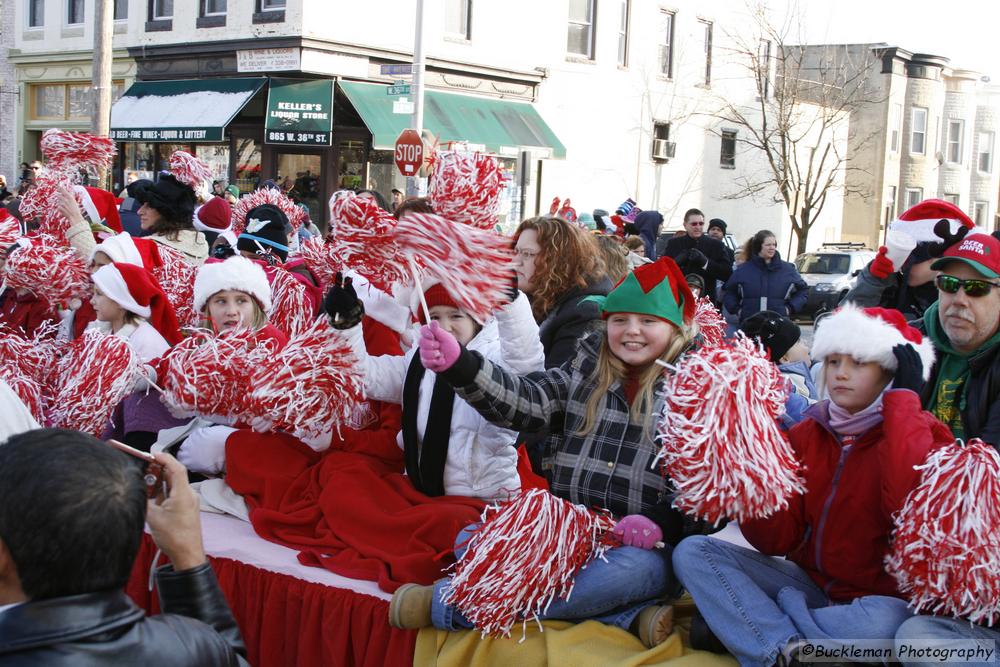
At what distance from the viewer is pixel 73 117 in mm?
20969

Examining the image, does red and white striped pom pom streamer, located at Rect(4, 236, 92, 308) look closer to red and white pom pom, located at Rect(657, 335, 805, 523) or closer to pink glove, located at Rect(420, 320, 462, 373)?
pink glove, located at Rect(420, 320, 462, 373)

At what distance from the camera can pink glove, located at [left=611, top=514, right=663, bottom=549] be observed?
3189 millimetres

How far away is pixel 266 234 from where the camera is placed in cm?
614

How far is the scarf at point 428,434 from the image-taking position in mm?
3855

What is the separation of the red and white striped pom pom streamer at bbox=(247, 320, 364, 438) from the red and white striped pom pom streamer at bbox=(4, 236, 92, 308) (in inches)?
75.6

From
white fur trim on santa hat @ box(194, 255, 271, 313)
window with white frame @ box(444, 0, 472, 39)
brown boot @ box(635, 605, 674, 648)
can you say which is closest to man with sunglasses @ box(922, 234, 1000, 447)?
brown boot @ box(635, 605, 674, 648)

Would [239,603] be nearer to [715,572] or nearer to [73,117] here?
[715,572]

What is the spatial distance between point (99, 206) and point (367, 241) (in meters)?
3.89

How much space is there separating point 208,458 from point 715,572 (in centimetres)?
247

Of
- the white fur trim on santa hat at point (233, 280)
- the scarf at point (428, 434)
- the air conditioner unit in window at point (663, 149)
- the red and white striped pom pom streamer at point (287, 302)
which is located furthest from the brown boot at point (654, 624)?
the air conditioner unit in window at point (663, 149)

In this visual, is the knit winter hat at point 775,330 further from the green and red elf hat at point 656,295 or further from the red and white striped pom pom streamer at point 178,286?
the red and white striped pom pom streamer at point 178,286

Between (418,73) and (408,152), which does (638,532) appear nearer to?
(408,152)

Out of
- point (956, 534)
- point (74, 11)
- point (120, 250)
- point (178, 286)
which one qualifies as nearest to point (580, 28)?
point (74, 11)

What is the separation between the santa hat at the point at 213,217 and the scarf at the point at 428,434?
355 cm
